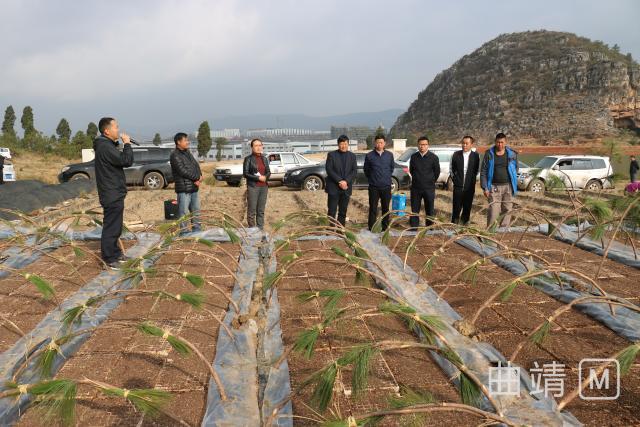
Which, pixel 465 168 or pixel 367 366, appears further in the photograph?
pixel 465 168

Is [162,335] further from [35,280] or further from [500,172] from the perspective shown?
[500,172]

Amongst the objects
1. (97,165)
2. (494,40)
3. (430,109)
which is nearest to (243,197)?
(97,165)

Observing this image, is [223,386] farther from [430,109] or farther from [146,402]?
[430,109]

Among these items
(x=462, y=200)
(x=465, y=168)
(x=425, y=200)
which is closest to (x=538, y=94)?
(x=462, y=200)

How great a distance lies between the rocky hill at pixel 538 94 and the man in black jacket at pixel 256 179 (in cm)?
4533

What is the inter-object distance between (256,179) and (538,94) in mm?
54705

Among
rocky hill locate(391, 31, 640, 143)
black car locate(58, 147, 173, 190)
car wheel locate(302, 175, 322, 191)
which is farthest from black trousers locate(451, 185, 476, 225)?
rocky hill locate(391, 31, 640, 143)

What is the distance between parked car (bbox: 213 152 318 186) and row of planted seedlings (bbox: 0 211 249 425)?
10.6 m

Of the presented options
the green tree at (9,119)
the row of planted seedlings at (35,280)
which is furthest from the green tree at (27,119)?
the row of planted seedlings at (35,280)

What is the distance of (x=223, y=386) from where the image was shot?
90.8 inches

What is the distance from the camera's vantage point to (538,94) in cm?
5184

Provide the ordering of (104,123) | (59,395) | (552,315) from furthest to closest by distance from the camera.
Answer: (104,123) < (552,315) < (59,395)

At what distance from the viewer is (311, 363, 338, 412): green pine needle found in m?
1.56

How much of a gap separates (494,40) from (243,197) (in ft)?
233
